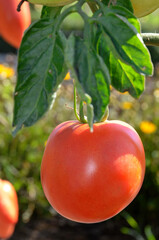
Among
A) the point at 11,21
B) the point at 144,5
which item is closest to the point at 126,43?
the point at 144,5

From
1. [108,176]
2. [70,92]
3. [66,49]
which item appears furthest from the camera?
[70,92]

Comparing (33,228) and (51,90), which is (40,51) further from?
(33,228)

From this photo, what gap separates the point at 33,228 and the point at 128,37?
6.85 ft

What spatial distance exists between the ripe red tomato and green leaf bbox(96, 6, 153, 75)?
0.15 metres

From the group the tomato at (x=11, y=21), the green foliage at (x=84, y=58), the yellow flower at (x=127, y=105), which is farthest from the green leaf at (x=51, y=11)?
the yellow flower at (x=127, y=105)

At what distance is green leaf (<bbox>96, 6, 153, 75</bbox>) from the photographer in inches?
13.5

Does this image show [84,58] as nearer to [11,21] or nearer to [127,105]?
[11,21]

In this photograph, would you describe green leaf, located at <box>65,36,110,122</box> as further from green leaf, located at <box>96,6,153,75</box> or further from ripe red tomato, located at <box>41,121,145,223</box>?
ripe red tomato, located at <box>41,121,145,223</box>

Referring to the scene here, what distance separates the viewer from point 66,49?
33 cm

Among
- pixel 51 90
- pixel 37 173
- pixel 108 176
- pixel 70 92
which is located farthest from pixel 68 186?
pixel 70 92

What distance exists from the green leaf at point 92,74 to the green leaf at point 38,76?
0.10 feet

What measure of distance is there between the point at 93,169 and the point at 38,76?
0.16 meters

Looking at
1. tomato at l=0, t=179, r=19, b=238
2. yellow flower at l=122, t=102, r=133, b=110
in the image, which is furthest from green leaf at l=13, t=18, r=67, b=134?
yellow flower at l=122, t=102, r=133, b=110

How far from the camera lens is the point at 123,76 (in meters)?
0.38
